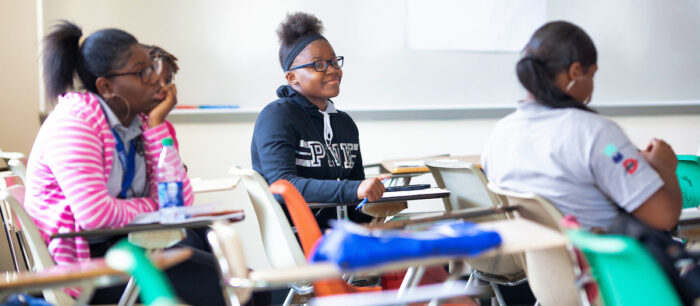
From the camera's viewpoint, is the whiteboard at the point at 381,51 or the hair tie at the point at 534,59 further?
the whiteboard at the point at 381,51

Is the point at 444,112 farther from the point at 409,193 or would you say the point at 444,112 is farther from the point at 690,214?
the point at 690,214

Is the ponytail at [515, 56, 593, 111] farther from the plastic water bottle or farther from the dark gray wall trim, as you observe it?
the dark gray wall trim

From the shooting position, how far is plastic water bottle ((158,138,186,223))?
1822mm

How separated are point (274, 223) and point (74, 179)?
0.63 m

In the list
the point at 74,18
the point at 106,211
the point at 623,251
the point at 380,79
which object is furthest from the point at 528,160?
the point at 74,18

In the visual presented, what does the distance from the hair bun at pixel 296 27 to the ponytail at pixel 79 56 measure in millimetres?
922

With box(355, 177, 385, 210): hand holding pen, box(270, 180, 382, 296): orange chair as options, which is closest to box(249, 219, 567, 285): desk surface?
box(270, 180, 382, 296): orange chair

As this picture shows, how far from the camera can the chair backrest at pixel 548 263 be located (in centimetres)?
161

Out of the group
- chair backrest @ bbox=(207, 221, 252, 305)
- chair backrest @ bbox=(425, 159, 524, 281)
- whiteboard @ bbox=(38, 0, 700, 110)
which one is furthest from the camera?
whiteboard @ bbox=(38, 0, 700, 110)

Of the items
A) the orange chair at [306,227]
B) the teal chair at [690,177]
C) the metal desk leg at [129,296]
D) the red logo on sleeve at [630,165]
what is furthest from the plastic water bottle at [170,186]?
the teal chair at [690,177]

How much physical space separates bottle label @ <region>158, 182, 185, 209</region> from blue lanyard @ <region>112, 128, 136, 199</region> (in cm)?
18

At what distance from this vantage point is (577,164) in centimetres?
166

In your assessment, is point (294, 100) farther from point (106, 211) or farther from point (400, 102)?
point (400, 102)

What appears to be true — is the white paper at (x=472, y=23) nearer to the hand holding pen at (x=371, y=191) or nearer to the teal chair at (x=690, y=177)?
the teal chair at (x=690, y=177)
